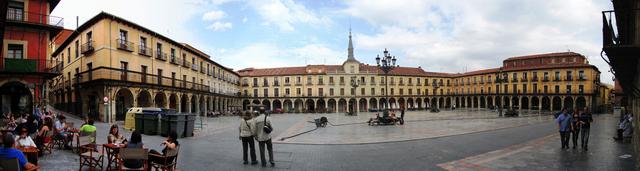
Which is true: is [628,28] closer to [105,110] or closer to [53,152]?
[53,152]

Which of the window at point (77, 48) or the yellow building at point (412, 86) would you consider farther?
the yellow building at point (412, 86)

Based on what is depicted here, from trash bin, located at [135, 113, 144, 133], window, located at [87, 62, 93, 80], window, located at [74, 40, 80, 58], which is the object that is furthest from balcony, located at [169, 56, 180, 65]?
trash bin, located at [135, 113, 144, 133]

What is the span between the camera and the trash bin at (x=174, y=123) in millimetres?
12981

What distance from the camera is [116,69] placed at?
21.9 metres

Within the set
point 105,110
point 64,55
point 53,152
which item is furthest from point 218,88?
point 53,152

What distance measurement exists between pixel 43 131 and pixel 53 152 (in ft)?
3.24

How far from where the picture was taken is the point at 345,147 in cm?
1054

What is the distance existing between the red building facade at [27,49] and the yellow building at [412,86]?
1705 inches

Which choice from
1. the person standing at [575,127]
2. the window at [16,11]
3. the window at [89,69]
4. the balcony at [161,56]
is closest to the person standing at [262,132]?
the person standing at [575,127]

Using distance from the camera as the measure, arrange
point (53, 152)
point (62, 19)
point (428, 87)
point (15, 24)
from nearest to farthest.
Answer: point (53, 152) < point (15, 24) < point (62, 19) < point (428, 87)

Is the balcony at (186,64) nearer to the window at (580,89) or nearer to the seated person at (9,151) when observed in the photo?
the seated person at (9,151)

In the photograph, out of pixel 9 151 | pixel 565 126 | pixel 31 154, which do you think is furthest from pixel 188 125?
pixel 565 126

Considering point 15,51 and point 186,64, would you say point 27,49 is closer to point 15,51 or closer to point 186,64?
point 15,51

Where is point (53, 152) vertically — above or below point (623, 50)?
below
